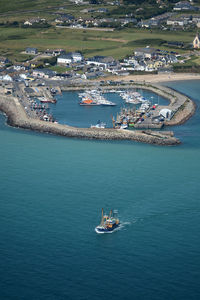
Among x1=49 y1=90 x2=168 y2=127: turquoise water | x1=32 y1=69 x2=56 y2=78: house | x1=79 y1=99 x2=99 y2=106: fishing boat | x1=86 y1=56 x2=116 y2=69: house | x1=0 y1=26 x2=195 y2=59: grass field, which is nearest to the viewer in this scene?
x1=49 y1=90 x2=168 y2=127: turquoise water

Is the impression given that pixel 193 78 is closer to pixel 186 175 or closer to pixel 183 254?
pixel 186 175

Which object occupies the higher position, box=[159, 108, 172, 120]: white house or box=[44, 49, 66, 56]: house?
box=[44, 49, 66, 56]: house

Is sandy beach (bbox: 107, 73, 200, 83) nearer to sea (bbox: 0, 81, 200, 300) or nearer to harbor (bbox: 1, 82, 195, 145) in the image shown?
harbor (bbox: 1, 82, 195, 145)

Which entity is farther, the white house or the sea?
the white house

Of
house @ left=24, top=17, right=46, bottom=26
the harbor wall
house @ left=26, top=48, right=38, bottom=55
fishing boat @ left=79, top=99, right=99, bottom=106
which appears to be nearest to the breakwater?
the harbor wall

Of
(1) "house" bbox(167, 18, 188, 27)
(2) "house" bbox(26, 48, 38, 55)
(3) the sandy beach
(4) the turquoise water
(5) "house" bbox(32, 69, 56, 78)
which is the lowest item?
(3) the sandy beach

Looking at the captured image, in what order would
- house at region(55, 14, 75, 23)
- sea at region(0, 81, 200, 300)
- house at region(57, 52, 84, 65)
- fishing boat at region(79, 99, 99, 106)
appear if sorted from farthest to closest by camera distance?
house at region(55, 14, 75, 23), house at region(57, 52, 84, 65), fishing boat at region(79, 99, 99, 106), sea at region(0, 81, 200, 300)

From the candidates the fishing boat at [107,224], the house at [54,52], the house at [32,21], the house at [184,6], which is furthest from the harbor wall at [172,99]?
the house at [184,6]

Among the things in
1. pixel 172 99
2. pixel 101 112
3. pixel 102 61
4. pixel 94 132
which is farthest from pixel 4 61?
pixel 94 132

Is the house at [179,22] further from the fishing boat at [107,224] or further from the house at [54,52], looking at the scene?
the fishing boat at [107,224]
